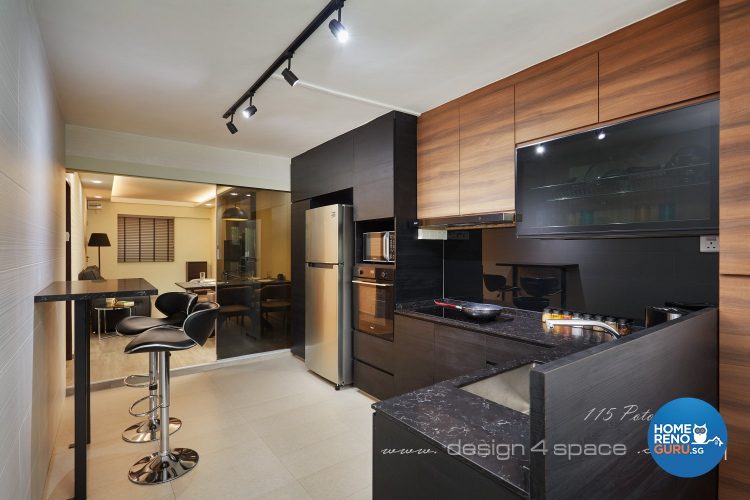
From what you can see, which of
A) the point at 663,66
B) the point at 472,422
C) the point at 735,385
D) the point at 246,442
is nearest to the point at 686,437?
the point at 735,385

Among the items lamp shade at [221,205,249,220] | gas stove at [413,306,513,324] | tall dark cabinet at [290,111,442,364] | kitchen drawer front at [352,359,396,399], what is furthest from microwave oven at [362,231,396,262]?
lamp shade at [221,205,249,220]

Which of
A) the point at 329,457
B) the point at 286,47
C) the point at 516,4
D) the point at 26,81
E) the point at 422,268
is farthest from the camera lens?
the point at 422,268

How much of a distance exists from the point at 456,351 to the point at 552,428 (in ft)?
5.89

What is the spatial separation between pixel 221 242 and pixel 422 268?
2.55 m

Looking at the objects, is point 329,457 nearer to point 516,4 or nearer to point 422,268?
point 422,268

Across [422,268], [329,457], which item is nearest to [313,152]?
[422,268]

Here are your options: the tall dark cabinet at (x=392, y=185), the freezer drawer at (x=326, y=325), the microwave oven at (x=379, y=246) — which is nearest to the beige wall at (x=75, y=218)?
the freezer drawer at (x=326, y=325)

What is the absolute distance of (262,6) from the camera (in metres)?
1.74

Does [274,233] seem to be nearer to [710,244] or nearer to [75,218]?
[75,218]

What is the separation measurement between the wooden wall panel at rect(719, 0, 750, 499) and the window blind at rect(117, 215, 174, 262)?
8.70m

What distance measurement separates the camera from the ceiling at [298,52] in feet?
5.77

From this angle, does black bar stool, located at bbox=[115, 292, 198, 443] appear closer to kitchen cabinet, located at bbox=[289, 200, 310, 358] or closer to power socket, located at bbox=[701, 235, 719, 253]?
kitchen cabinet, located at bbox=[289, 200, 310, 358]

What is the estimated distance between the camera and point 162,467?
7.20 feet

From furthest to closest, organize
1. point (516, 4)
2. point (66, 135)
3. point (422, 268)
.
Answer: point (66, 135) → point (422, 268) → point (516, 4)
